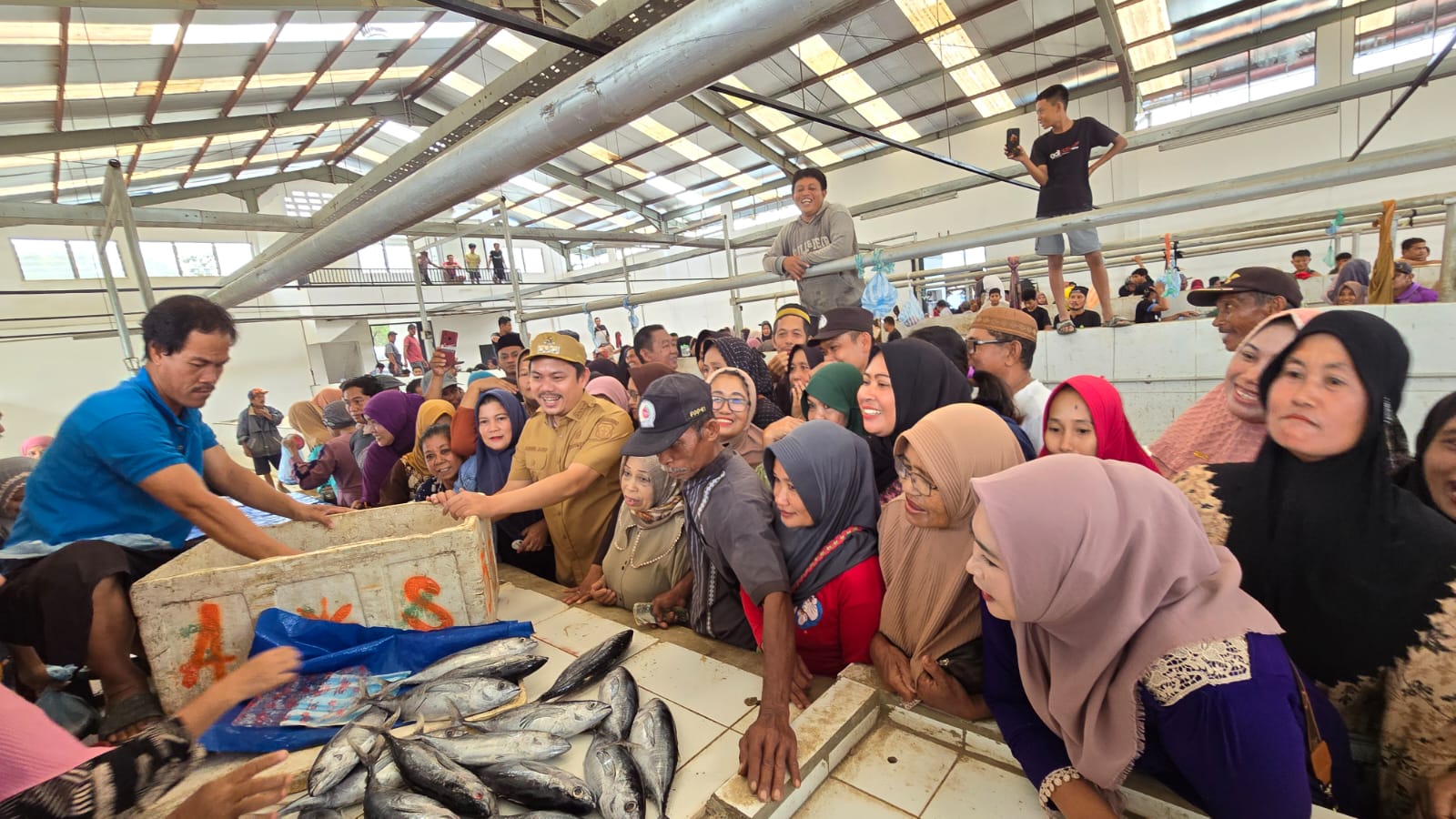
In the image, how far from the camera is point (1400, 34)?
10336 millimetres

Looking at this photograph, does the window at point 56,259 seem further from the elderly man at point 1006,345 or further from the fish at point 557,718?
the elderly man at point 1006,345

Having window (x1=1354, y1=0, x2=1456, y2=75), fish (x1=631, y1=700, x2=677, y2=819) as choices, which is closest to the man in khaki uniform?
fish (x1=631, y1=700, x2=677, y2=819)

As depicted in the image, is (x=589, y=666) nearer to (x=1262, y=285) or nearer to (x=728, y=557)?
(x=728, y=557)

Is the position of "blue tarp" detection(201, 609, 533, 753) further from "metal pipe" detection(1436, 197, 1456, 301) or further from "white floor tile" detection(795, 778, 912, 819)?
"metal pipe" detection(1436, 197, 1456, 301)

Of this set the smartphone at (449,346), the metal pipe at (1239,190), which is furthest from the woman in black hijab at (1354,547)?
the smartphone at (449,346)

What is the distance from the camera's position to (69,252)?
13477 mm

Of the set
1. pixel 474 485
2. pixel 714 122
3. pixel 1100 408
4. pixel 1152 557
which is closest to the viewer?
pixel 1152 557

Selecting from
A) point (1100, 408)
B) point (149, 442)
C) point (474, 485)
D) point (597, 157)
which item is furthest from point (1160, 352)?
point (597, 157)

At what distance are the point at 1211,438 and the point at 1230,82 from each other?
1463 cm

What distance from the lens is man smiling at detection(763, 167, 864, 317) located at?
4.28 m

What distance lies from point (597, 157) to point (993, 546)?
17.1 meters

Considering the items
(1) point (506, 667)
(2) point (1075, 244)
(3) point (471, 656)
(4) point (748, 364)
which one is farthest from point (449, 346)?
(2) point (1075, 244)

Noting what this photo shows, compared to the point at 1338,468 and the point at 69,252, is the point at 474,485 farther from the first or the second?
the point at 69,252

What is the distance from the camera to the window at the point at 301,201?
17.0m
